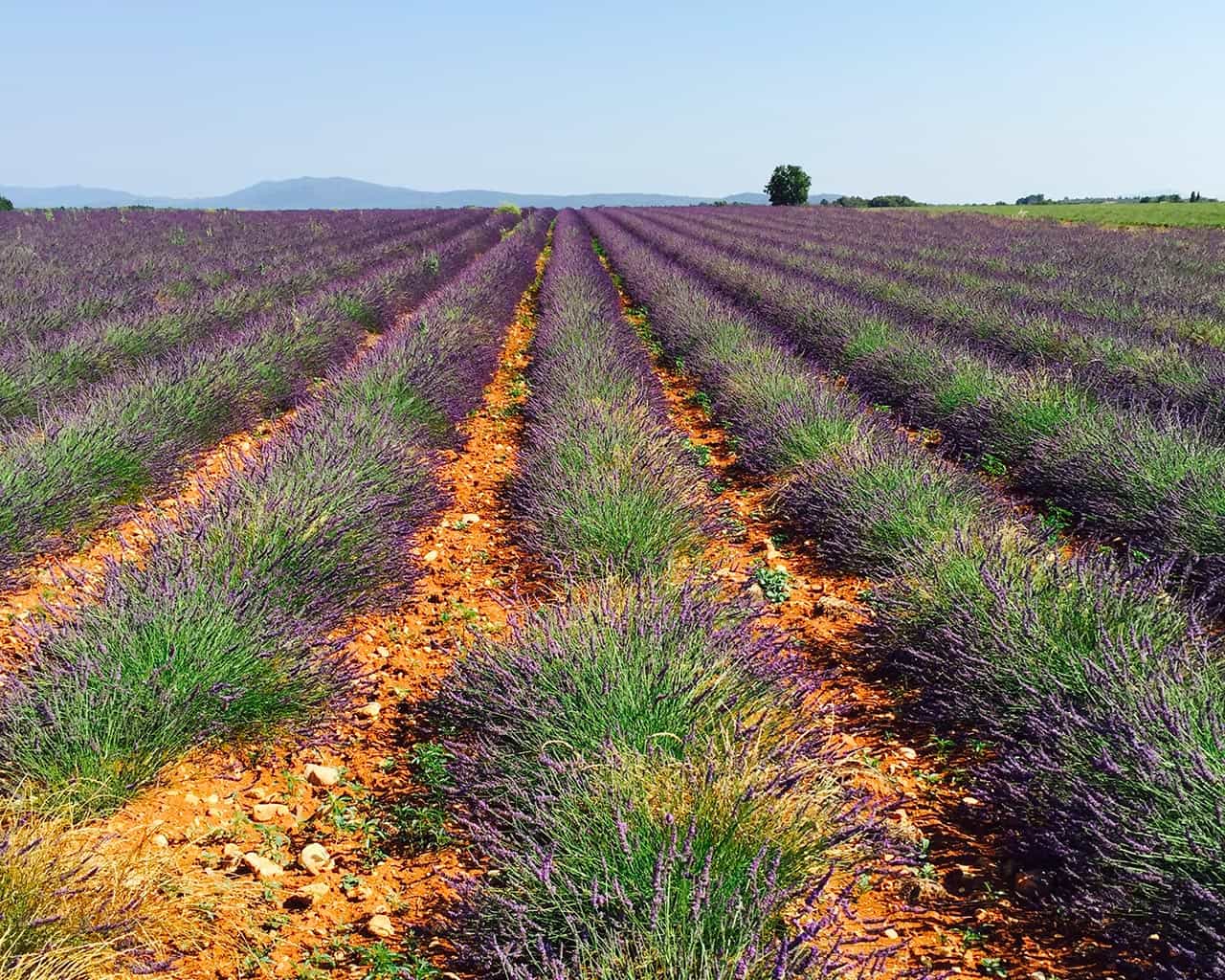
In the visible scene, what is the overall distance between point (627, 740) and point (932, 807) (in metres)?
1.01

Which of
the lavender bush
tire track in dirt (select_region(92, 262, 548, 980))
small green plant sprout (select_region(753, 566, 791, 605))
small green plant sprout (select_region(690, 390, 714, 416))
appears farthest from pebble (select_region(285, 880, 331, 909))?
small green plant sprout (select_region(690, 390, 714, 416))

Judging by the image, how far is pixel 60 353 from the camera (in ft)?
22.0

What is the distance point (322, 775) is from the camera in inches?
98.6

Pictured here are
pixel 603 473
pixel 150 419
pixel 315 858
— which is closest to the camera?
pixel 315 858

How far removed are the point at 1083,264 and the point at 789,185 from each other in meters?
48.0

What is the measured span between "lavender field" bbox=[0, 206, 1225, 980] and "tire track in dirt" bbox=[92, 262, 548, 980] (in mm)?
13

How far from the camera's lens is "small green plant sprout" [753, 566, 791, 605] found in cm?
380

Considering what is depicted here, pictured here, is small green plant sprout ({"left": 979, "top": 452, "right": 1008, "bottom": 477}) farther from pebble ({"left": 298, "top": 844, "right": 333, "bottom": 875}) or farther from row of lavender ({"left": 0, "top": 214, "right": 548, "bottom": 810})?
pebble ({"left": 298, "top": 844, "right": 333, "bottom": 875})

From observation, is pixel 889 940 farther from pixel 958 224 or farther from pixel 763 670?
pixel 958 224

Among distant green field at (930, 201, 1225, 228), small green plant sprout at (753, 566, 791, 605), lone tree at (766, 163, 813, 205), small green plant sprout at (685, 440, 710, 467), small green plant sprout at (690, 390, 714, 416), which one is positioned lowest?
small green plant sprout at (753, 566, 791, 605)

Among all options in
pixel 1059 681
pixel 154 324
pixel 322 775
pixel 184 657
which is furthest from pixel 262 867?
pixel 154 324

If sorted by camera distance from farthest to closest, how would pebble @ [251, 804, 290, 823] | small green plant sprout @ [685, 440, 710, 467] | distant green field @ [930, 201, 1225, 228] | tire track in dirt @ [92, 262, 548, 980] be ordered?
1. distant green field @ [930, 201, 1225, 228]
2. small green plant sprout @ [685, 440, 710, 467]
3. pebble @ [251, 804, 290, 823]
4. tire track in dirt @ [92, 262, 548, 980]

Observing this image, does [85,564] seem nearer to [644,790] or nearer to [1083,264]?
[644,790]

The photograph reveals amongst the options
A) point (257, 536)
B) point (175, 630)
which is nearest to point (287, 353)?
point (257, 536)
